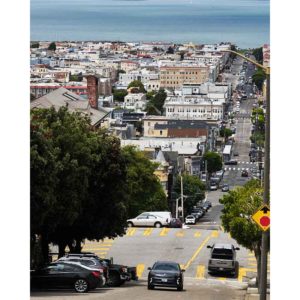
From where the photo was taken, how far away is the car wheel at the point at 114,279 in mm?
19930

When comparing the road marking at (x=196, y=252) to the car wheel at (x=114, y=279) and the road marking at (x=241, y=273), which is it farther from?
the car wheel at (x=114, y=279)

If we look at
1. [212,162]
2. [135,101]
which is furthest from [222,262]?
[135,101]

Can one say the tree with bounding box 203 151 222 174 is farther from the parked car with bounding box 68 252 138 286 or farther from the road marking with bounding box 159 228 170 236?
the parked car with bounding box 68 252 138 286

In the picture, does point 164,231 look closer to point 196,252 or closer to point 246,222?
point 196,252

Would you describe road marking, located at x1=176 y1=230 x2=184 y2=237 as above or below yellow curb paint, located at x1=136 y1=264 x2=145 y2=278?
above

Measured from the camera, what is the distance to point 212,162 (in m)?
124

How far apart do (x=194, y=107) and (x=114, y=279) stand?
463 feet

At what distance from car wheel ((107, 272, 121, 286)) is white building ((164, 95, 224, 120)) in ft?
433

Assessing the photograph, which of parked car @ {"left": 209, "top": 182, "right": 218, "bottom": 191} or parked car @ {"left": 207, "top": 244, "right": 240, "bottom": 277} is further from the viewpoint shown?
parked car @ {"left": 209, "top": 182, "right": 218, "bottom": 191}

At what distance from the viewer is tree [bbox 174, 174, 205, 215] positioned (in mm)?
80519

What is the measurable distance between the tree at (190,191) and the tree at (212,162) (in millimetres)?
30829

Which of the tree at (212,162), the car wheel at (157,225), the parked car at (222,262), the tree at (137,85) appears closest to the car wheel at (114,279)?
the parked car at (222,262)

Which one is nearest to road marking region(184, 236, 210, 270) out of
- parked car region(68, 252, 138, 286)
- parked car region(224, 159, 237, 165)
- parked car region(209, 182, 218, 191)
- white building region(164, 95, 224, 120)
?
parked car region(68, 252, 138, 286)
